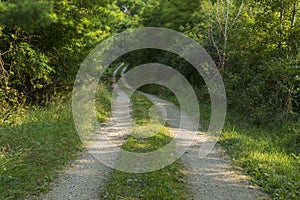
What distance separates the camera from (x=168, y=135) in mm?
8633

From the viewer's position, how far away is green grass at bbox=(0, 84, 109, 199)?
5023 millimetres

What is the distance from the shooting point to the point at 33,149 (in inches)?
253

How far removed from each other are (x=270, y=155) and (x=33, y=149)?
498cm

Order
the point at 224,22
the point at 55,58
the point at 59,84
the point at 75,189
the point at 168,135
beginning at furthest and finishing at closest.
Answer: the point at 224,22
the point at 59,84
the point at 55,58
the point at 168,135
the point at 75,189

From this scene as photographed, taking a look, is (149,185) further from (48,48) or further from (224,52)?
(224,52)

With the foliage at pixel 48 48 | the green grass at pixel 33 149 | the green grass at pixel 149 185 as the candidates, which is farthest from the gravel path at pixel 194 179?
the foliage at pixel 48 48

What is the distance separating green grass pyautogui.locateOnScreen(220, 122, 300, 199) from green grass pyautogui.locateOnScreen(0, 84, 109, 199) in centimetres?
361

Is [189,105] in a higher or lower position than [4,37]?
lower

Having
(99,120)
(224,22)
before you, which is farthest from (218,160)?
(224,22)

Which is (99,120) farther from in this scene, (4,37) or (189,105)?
(189,105)

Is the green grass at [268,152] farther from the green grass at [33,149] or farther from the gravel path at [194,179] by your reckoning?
the green grass at [33,149]

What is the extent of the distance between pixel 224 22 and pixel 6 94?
31.3 ft

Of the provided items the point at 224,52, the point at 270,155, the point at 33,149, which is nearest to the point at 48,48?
the point at 33,149

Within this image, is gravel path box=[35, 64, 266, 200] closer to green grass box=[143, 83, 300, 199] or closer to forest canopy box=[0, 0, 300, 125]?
green grass box=[143, 83, 300, 199]
